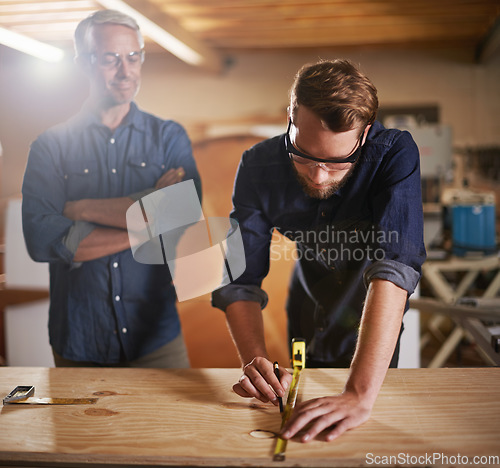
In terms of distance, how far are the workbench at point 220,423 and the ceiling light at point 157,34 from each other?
199cm

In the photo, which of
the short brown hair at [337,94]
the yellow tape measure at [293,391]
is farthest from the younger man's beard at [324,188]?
the yellow tape measure at [293,391]

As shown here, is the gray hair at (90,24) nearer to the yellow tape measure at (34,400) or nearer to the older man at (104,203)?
the older man at (104,203)

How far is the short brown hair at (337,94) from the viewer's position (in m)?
1.10

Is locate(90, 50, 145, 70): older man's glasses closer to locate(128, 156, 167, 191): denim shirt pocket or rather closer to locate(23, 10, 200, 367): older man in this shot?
locate(23, 10, 200, 367): older man

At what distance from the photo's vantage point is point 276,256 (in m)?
1.81

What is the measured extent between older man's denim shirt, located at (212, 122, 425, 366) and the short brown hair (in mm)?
126

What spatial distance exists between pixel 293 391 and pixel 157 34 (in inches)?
127

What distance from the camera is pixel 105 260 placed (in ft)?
5.24

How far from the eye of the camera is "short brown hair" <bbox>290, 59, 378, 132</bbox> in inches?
43.5

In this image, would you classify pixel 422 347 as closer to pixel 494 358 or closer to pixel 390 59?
pixel 494 358

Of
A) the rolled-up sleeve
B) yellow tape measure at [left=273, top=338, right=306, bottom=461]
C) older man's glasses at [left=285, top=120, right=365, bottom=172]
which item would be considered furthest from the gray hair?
yellow tape measure at [left=273, top=338, right=306, bottom=461]

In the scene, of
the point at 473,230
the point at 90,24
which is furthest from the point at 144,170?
the point at 473,230

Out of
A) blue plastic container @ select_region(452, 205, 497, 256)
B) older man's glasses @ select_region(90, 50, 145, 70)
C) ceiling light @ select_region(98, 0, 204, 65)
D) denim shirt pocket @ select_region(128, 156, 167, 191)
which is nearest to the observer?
older man's glasses @ select_region(90, 50, 145, 70)

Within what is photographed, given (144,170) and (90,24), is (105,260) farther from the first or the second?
(90,24)
